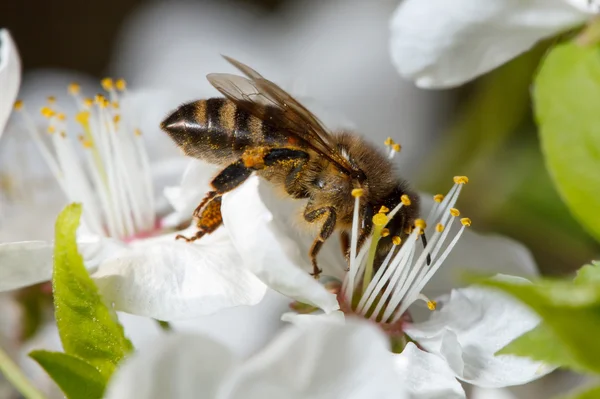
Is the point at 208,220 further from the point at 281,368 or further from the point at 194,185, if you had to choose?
the point at 281,368

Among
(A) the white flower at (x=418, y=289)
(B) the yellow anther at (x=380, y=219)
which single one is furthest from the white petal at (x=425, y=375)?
(B) the yellow anther at (x=380, y=219)

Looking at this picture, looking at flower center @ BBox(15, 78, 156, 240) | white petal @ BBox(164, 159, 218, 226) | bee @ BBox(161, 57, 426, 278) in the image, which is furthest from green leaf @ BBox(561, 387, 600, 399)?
flower center @ BBox(15, 78, 156, 240)

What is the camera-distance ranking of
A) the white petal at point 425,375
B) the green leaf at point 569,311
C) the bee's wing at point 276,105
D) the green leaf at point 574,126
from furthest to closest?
the bee's wing at point 276,105 → the white petal at point 425,375 → the green leaf at point 574,126 → the green leaf at point 569,311

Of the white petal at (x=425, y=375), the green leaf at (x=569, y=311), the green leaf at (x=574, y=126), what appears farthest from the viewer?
the white petal at (x=425, y=375)

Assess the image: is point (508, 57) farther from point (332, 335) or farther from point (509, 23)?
point (332, 335)

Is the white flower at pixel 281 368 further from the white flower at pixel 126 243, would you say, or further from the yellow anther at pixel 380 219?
the yellow anther at pixel 380 219

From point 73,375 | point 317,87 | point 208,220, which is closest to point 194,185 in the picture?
point 208,220
